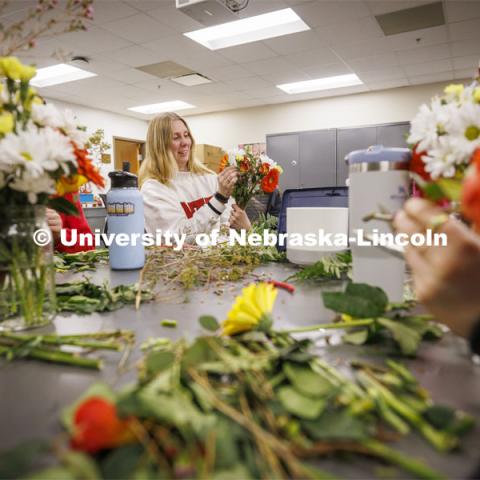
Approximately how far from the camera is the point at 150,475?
29 centimetres

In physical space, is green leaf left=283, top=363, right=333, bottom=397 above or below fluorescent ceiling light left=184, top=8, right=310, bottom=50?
below

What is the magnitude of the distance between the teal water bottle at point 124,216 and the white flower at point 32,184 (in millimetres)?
494

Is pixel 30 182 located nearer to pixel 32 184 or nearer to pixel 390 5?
pixel 32 184

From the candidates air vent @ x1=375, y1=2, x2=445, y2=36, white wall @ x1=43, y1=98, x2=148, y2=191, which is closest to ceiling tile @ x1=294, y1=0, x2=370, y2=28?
air vent @ x1=375, y1=2, x2=445, y2=36

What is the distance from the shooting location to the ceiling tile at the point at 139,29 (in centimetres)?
373

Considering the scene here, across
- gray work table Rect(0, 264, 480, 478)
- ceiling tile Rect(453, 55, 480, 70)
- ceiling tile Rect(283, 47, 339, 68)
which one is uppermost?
ceiling tile Rect(453, 55, 480, 70)

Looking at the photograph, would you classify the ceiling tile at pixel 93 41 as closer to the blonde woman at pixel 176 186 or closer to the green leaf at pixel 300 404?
the blonde woman at pixel 176 186

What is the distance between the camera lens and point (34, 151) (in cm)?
58

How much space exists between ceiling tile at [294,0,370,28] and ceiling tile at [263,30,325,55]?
0.94 feet

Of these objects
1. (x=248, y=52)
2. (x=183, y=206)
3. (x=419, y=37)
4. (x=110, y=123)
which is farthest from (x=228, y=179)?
(x=110, y=123)

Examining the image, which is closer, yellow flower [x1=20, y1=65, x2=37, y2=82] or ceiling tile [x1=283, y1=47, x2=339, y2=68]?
yellow flower [x1=20, y1=65, x2=37, y2=82]

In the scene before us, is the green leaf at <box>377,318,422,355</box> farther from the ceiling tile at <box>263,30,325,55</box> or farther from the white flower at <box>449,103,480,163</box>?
the ceiling tile at <box>263,30,325,55</box>

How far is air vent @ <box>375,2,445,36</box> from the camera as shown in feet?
12.1

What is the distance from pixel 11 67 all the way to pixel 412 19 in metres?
4.27
